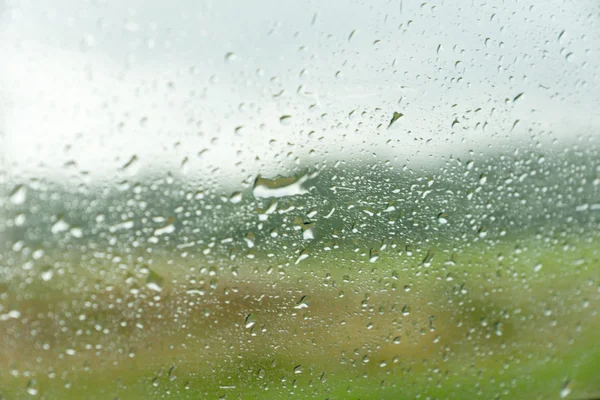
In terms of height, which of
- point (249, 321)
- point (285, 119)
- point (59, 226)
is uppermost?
point (285, 119)

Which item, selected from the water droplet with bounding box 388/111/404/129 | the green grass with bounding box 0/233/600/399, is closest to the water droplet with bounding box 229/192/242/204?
the green grass with bounding box 0/233/600/399

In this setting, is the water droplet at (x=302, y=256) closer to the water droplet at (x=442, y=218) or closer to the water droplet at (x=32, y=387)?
the water droplet at (x=442, y=218)

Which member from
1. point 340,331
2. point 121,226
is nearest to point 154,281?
point 121,226

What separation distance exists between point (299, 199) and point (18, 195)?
0.44 m

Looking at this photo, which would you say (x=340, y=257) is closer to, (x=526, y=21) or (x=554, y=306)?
(x=554, y=306)

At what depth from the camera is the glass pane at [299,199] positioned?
0.69 m

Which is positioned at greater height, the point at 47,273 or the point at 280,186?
the point at 280,186

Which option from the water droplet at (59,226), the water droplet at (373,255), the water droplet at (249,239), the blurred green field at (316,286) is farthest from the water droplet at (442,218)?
the water droplet at (59,226)

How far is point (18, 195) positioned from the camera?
0.67m

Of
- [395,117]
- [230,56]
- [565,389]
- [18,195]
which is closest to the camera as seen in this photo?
[18,195]

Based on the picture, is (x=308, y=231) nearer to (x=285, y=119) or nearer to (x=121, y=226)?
(x=285, y=119)

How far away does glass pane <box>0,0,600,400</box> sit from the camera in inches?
27.2

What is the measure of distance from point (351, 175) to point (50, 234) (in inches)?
20.2

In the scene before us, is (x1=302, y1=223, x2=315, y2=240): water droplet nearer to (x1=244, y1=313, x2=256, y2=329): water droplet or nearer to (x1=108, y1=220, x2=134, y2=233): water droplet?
(x1=244, y1=313, x2=256, y2=329): water droplet
